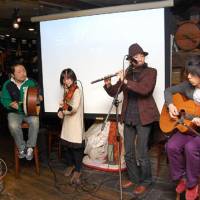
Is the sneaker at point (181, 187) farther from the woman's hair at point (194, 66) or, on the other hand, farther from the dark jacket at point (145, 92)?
the woman's hair at point (194, 66)

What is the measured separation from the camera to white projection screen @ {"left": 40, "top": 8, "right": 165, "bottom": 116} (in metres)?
3.05

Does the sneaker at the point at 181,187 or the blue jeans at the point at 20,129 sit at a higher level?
the blue jeans at the point at 20,129

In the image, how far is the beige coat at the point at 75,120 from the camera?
3.11 m

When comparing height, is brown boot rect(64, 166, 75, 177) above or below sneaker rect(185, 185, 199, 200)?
below

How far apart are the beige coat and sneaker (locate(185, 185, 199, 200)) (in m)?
1.19

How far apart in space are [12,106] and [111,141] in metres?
1.17

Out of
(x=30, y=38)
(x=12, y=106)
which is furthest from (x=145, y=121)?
(x=30, y=38)

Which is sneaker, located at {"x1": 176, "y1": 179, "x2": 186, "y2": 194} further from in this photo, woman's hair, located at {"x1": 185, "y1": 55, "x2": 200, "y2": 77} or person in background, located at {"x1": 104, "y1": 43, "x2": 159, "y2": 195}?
woman's hair, located at {"x1": 185, "y1": 55, "x2": 200, "y2": 77}

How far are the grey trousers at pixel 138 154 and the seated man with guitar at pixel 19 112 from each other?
1085 mm

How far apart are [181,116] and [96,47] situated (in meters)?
1.36

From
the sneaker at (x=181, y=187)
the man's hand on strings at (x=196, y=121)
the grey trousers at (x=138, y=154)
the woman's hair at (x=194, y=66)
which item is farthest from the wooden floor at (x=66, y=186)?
the woman's hair at (x=194, y=66)

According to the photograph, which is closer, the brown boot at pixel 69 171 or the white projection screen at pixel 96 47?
the white projection screen at pixel 96 47

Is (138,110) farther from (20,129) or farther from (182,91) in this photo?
(20,129)

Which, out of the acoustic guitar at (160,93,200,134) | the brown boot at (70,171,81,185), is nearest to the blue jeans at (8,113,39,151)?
the brown boot at (70,171,81,185)
